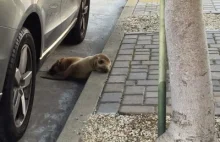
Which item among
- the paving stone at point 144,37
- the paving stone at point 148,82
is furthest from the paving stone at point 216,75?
the paving stone at point 144,37

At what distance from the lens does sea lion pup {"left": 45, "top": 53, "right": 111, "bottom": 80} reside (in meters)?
5.57

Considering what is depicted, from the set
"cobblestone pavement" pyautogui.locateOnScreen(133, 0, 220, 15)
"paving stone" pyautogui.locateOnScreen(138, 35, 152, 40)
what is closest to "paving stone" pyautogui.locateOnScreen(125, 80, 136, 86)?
"paving stone" pyautogui.locateOnScreen(138, 35, 152, 40)

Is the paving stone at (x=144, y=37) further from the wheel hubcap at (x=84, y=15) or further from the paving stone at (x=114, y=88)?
the paving stone at (x=114, y=88)

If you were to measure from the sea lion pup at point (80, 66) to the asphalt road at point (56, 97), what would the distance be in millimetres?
115

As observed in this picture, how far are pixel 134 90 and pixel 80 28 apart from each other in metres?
2.33

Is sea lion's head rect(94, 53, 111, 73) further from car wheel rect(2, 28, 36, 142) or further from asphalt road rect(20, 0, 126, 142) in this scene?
car wheel rect(2, 28, 36, 142)

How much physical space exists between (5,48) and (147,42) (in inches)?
141

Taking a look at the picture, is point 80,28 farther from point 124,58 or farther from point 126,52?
point 124,58

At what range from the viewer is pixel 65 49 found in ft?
23.4

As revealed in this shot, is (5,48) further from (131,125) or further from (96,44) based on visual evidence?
(96,44)

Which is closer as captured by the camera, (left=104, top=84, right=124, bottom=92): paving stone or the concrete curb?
the concrete curb

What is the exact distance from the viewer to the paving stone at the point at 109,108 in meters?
4.47

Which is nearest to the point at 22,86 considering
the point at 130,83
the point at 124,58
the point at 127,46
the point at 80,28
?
the point at 130,83

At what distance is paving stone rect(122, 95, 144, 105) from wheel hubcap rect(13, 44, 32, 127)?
98 cm
